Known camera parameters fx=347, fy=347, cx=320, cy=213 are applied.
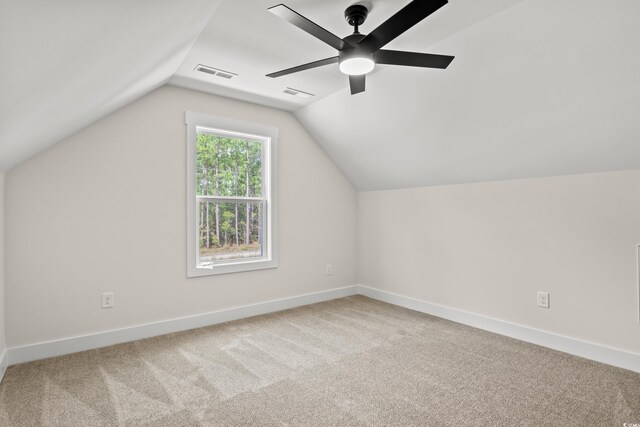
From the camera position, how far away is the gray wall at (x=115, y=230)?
2.71 m

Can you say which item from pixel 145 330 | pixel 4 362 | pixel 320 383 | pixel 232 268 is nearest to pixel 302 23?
pixel 320 383

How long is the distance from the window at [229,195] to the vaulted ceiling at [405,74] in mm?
448

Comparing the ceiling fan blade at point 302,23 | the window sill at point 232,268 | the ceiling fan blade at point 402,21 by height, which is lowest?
the window sill at point 232,268

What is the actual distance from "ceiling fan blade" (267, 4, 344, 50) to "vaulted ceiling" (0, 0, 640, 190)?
0.28 m

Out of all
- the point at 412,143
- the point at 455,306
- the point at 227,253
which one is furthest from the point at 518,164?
the point at 227,253

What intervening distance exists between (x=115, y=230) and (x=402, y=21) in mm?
2802

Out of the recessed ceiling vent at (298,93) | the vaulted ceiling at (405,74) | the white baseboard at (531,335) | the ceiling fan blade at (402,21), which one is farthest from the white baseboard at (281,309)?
the ceiling fan blade at (402,21)

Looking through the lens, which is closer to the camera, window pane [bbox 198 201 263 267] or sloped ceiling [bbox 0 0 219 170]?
sloped ceiling [bbox 0 0 219 170]

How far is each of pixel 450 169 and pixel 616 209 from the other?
138 cm

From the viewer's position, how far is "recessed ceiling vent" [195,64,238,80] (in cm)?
297

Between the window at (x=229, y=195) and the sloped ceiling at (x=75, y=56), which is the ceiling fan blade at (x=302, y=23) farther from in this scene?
the window at (x=229, y=195)

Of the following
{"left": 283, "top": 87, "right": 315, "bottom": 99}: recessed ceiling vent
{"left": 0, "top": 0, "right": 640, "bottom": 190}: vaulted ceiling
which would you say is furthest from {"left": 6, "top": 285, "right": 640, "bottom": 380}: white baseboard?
{"left": 283, "top": 87, "right": 315, "bottom": 99}: recessed ceiling vent

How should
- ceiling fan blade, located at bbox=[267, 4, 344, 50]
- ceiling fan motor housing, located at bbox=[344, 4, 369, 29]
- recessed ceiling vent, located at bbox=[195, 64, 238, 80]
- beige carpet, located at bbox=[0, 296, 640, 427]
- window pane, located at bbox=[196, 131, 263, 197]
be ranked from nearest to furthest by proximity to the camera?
1. ceiling fan blade, located at bbox=[267, 4, 344, 50]
2. beige carpet, located at bbox=[0, 296, 640, 427]
3. ceiling fan motor housing, located at bbox=[344, 4, 369, 29]
4. recessed ceiling vent, located at bbox=[195, 64, 238, 80]
5. window pane, located at bbox=[196, 131, 263, 197]

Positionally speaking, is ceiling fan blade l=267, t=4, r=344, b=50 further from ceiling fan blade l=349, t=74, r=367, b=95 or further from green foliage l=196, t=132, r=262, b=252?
green foliage l=196, t=132, r=262, b=252
